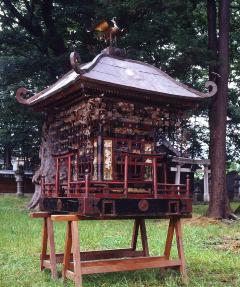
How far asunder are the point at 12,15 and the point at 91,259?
1557 centimetres

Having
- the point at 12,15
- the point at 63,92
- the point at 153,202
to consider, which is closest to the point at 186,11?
the point at 12,15

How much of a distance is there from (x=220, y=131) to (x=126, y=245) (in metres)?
7.67

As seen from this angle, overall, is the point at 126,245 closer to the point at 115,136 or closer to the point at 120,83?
the point at 115,136

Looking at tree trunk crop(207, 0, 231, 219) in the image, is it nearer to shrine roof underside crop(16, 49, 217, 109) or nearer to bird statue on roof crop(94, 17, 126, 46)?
shrine roof underside crop(16, 49, 217, 109)

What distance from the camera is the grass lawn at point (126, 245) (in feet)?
25.5

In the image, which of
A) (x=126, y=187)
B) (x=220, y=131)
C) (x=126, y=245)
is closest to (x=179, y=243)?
(x=126, y=187)

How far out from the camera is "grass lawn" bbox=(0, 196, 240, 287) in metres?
7.78

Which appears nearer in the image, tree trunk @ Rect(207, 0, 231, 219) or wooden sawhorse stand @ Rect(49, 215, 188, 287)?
wooden sawhorse stand @ Rect(49, 215, 188, 287)

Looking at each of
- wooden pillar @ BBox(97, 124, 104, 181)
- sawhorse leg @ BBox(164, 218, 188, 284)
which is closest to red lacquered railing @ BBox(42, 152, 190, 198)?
wooden pillar @ BBox(97, 124, 104, 181)

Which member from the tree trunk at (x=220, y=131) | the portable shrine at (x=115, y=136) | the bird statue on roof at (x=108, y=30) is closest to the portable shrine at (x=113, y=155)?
the portable shrine at (x=115, y=136)

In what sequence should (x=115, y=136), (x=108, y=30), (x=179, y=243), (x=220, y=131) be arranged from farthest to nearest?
1. (x=220, y=131)
2. (x=108, y=30)
3. (x=115, y=136)
4. (x=179, y=243)

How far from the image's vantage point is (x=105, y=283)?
760 centimetres

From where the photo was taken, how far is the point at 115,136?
27.2ft

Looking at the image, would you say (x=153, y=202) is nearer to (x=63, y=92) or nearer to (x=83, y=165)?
(x=83, y=165)
